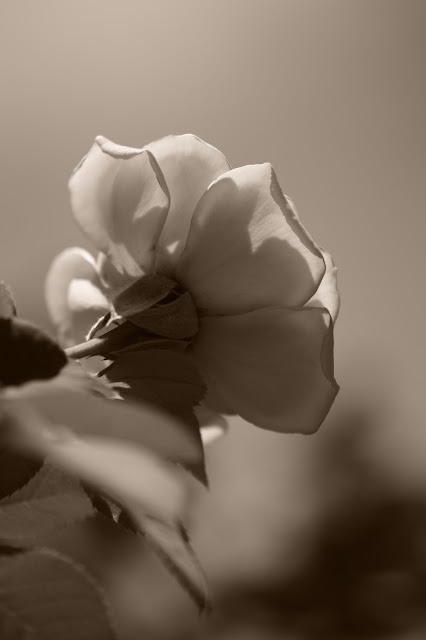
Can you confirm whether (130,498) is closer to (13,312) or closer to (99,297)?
(13,312)

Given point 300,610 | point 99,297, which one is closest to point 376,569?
point 300,610

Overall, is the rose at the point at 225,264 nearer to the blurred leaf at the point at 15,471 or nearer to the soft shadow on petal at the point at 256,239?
the soft shadow on petal at the point at 256,239

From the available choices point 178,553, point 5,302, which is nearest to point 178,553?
point 178,553

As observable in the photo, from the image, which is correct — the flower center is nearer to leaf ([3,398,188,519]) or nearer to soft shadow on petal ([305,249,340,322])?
soft shadow on petal ([305,249,340,322])

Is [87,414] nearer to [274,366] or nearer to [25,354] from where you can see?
[25,354]

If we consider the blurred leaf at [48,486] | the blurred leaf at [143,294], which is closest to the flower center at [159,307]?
the blurred leaf at [143,294]

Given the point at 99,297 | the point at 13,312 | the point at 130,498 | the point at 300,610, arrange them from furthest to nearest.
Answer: the point at 300,610 < the point at 99,297 < the point at 13,312 < the point at 130,498
